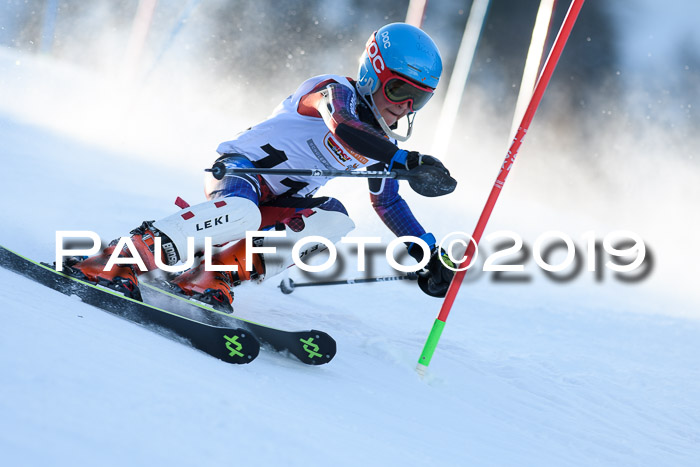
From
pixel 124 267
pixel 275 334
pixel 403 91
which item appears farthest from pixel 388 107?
pixel 124 267

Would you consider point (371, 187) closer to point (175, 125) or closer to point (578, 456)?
point (578, 456)

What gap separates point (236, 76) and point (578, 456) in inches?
363

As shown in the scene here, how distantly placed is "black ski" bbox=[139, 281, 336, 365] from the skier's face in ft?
3.25

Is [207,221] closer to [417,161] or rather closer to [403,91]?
[417,161]

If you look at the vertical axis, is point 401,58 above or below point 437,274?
above

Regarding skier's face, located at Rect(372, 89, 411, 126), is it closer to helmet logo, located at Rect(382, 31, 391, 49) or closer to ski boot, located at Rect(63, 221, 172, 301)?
helmet logo, located at Rect(382, 31, 391, 49)

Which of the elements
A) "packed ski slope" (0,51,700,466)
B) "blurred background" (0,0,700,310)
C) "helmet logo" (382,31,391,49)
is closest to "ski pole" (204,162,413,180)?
"helmet logo" (382,31,391,49)

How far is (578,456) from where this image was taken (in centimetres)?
233

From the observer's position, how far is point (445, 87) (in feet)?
32.6

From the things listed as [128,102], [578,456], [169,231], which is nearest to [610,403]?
[578,456]

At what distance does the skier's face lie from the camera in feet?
9.27

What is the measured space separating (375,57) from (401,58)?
0.13m

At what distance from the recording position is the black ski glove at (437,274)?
301cm

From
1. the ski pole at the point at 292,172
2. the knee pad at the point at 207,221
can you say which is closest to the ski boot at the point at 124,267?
the knee pad at the point at 207,221
